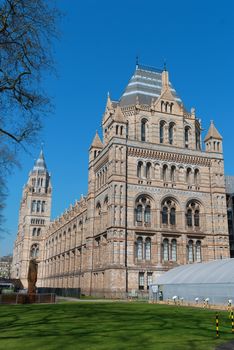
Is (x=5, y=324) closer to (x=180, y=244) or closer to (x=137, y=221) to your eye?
(x=137, y=221)

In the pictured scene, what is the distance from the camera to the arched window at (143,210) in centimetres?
4744

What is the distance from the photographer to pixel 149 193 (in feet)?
158

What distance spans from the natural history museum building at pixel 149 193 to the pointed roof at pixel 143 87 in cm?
18

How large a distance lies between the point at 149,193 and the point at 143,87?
1932cm

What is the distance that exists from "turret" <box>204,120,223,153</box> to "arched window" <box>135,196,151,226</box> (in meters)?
13.2

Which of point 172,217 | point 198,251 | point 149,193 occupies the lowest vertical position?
point 198,251

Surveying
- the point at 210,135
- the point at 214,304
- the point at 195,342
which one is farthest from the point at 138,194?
the point at 195,342

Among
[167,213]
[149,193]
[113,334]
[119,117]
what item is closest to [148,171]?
[149,193]

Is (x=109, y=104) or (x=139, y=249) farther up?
(x=109, y=104)

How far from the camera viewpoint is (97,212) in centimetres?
5334

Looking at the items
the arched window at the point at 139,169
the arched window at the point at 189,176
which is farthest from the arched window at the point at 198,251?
the arched window at the point at 139,169

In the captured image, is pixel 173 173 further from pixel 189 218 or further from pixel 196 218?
pixel 196 218

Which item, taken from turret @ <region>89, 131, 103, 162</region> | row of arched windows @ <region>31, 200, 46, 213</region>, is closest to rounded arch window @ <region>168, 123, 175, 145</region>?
turret @ <region>89, 131, 103, 162</region>

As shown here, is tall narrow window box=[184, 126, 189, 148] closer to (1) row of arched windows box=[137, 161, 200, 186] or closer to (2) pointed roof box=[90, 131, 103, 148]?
(1) row of arched windows box=[137, 161, 200, 186]
